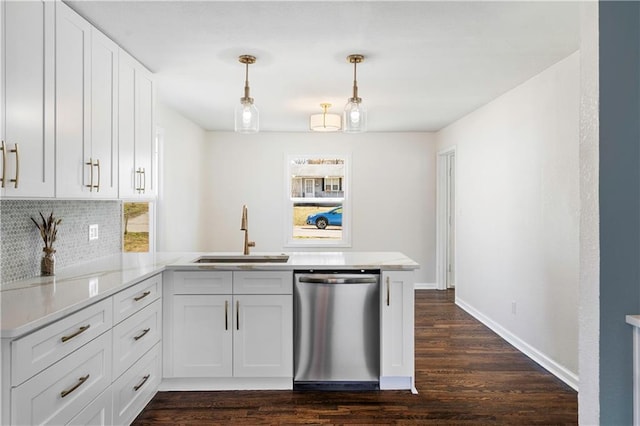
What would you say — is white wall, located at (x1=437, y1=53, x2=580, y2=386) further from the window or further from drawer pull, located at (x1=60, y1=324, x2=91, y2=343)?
drawer pull, located at (x1=60, y1=324, x2=91, y2=343)

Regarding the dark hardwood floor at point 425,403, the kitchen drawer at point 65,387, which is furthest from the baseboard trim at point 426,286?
the kitchen drawer at point 65,387

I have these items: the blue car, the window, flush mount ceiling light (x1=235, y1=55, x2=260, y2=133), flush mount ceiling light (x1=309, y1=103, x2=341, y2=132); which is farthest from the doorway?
flush mount ceiling light (x1=235, y1=55, x2=260, y2=133)

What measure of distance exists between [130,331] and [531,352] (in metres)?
3.04

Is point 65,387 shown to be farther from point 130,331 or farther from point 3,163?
point 3,163

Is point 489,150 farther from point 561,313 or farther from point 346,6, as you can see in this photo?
point 346,6

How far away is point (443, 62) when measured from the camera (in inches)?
125

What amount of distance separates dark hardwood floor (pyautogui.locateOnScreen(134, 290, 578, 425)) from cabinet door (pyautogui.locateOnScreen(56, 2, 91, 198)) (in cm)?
143

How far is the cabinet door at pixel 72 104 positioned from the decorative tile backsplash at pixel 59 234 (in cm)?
31

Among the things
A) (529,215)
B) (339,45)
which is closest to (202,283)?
(339,45)

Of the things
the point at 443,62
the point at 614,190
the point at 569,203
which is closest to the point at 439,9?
the point at 443,62

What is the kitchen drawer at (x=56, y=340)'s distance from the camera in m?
1.46

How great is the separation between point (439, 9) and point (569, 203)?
1.66 m

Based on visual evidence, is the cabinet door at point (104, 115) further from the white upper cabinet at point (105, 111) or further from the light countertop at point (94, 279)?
the light countertop at point (94, 279)

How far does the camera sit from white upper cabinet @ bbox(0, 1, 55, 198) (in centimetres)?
173
